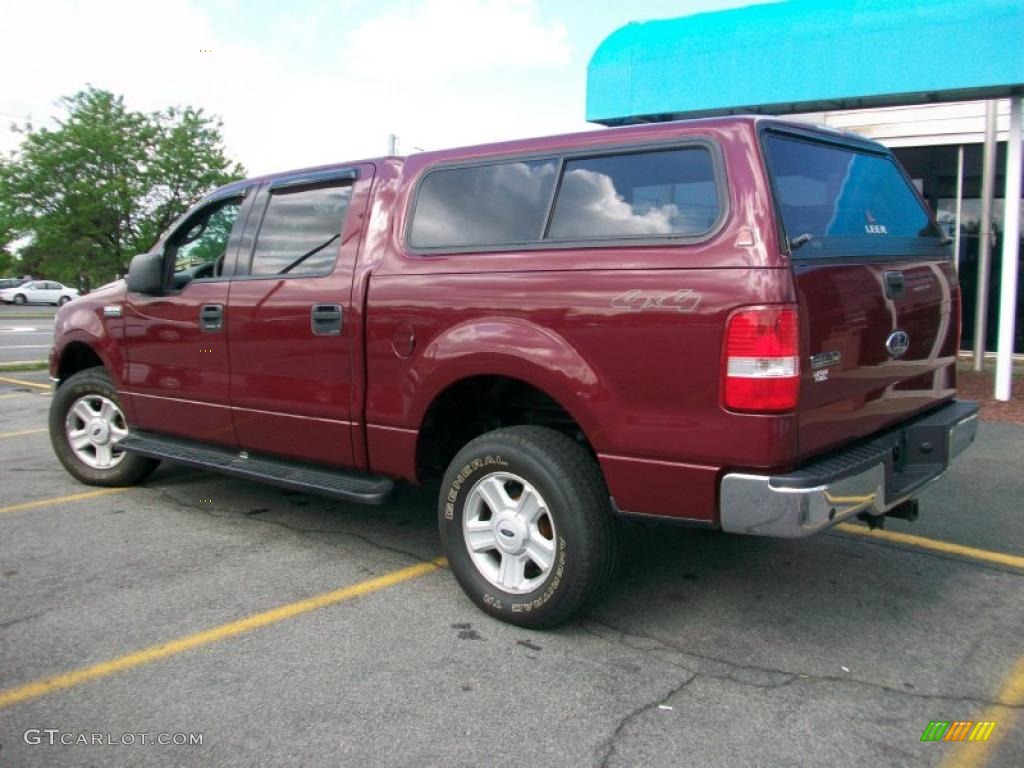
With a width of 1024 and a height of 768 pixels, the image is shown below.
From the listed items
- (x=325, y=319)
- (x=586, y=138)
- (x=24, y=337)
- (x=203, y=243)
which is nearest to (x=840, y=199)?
(x=586, y=138)

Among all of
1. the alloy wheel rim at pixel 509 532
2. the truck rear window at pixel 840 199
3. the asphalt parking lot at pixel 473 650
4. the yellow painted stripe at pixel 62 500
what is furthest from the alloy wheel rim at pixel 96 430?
the truck rear window at pixel 840 199

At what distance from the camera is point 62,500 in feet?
18.2

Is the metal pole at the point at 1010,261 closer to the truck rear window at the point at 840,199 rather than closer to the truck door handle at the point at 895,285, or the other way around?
the truck rear window at the point at 840,199

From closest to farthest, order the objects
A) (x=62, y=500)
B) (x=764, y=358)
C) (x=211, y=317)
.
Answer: (x=764, y=358) → (x=211, y=317) → (x=62, y=500)

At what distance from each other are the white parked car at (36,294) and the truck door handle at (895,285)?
4746 cm

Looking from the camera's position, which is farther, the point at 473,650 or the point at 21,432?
the point at 21,432

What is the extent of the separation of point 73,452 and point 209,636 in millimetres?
2986

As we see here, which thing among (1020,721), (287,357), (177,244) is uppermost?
(177,244)

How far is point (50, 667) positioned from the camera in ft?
10.6

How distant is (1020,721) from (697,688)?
105 cm

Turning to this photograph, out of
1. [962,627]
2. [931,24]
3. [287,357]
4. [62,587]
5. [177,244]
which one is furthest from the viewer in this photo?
[931,24]

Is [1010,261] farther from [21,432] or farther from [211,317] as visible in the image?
[21,432]

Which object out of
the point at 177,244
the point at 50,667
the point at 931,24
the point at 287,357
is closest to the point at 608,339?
the point at 287,357

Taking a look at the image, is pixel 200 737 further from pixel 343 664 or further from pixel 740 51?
pixel 740 51
